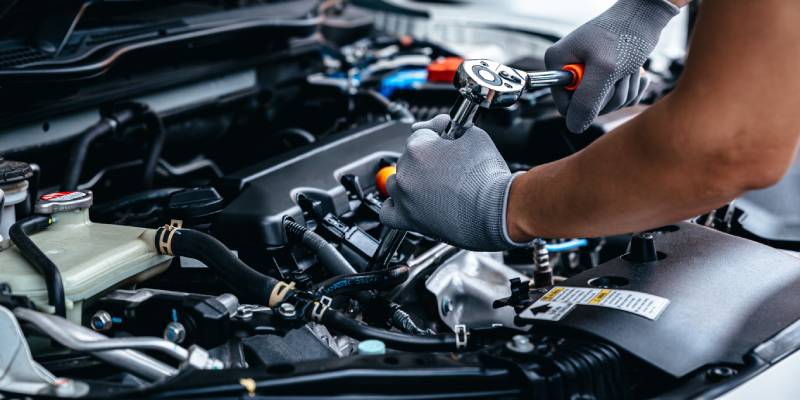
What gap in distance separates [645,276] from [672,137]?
40 cm

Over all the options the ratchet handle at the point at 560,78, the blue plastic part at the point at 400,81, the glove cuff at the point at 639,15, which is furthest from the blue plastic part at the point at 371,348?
the blue plastic part at the point at 400,81

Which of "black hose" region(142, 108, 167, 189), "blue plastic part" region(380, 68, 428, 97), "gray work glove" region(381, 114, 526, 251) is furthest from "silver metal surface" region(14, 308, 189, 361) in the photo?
"blue plastic part" region(380, 68, 428, 97)

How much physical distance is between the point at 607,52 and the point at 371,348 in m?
0.67

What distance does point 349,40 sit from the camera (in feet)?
9.40

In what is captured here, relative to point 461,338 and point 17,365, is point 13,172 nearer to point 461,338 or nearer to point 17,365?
point 17,365

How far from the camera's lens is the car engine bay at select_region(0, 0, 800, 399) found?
1.00 meters

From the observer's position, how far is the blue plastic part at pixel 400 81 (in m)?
2.15

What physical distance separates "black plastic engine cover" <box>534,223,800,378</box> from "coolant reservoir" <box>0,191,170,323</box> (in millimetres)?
581

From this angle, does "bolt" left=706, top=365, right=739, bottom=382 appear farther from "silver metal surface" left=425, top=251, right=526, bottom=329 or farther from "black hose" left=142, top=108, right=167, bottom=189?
"black hose" left=142, top=108, right=167, bottom=189

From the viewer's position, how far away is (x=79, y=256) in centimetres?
117

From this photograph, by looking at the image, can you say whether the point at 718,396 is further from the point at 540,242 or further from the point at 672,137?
the point at 540,242

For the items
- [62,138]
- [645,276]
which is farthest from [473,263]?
[62,138]

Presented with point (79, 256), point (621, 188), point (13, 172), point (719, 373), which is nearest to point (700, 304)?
point (719, 373)

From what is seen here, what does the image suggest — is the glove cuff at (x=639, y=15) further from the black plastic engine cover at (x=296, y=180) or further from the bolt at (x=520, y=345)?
the bolt at (x=520, y=345)
